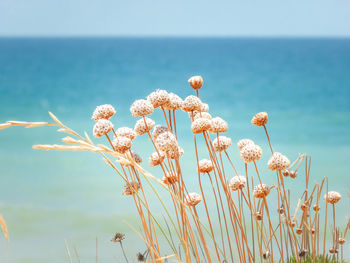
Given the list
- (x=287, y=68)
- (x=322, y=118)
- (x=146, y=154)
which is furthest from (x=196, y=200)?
(x=287, y=68)

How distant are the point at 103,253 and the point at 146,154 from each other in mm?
3282

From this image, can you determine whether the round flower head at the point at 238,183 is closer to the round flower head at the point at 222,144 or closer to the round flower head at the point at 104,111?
the round flower head at the point at 222,144

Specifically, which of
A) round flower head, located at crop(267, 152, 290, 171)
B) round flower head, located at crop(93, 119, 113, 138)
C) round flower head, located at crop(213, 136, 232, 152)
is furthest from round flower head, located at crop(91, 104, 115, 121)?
round flower head, located at crop(267, 152, 290, 171)

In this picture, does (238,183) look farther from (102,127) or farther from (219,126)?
(102,127)

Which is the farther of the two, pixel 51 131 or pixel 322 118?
pixel 322 118

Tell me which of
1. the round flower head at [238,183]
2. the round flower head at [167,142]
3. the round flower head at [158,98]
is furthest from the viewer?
the round flower head at [238,183]

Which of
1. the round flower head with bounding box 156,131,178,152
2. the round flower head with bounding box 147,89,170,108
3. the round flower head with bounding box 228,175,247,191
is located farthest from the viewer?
the round flower head with bounding box 228,175,247,191

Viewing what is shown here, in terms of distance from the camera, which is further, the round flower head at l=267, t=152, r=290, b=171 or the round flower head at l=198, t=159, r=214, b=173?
the round flower head at l=198, t=159, r=214, b=173

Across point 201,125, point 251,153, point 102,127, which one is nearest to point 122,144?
point 102,127

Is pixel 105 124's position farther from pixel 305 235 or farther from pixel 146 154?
pixel 146 154

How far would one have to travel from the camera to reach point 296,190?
4293mm

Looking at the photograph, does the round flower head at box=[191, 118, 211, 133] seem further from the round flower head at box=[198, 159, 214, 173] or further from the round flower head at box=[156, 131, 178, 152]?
the round flower head at box=[198, 159, 214, 173]

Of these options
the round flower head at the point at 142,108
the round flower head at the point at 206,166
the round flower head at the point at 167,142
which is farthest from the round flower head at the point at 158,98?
the round flower head at the point at 206,166

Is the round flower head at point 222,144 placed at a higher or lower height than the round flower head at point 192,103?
lower
